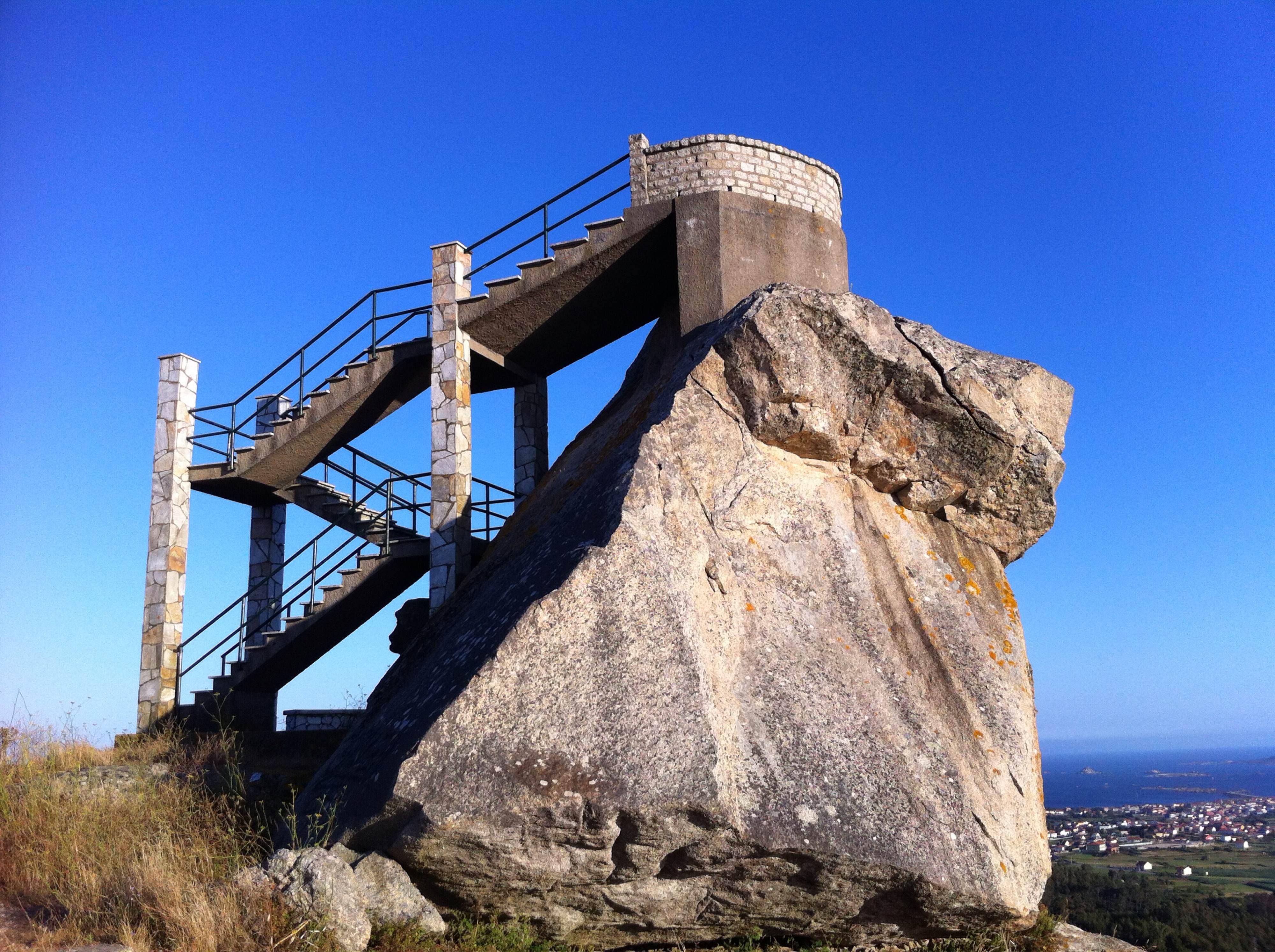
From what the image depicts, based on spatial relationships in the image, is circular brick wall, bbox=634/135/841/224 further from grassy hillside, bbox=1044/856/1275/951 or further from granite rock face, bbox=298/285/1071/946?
grassy hillside, bbox=1044/856/1275/951

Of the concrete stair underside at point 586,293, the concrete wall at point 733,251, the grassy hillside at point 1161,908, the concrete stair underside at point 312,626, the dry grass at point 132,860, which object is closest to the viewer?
the dry grass at point 132,860

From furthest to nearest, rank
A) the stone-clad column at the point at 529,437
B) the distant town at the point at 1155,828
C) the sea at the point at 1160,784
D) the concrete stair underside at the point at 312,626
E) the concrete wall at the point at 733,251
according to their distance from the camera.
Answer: the sea at the point at 1160,784 → the stone-clad column at the point at 529,437 → the concrete stair underside at the point at 312,626 → the distant town at the point at 1155,828 → the concrete wall at the point at 733,251

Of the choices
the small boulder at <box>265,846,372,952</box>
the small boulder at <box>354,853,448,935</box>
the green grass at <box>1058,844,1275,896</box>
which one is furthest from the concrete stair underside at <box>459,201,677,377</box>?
the green grass at <box>1058,844,1275,896</box>

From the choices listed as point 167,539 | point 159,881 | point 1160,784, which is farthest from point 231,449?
point 1160,784

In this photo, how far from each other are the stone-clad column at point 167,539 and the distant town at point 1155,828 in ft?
39.6

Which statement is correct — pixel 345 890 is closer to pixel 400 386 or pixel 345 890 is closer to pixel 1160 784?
pixel 400 386

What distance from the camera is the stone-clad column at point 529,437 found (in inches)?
616

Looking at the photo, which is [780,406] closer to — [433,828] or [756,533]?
[756,533]

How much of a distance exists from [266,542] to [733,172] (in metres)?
9.81

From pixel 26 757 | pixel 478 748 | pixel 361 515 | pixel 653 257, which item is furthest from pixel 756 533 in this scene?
pixel 361 515

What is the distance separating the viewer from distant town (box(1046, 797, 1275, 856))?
13008 millimetres

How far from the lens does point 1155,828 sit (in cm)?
1477

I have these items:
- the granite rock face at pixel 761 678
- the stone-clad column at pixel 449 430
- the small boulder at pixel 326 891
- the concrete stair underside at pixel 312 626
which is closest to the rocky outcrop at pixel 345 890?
the small boulder at pixel 326 891

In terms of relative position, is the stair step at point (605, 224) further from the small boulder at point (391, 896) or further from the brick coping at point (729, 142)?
the small boulder at point (391, 896)
